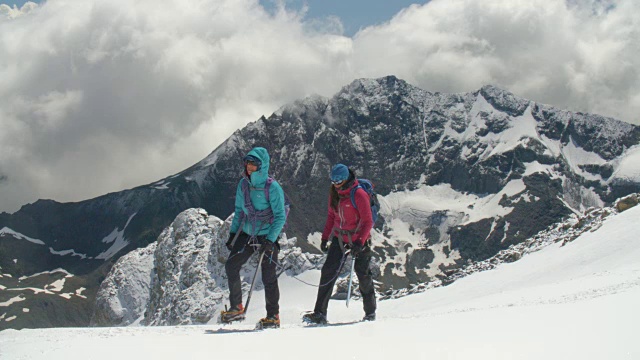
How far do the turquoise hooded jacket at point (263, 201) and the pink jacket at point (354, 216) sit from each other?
1.08m

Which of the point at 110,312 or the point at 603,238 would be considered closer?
the point at 603,238

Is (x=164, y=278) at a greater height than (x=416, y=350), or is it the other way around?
(x=164, y=278)

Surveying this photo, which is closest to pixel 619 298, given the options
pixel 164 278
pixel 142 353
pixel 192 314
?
pixel 142 353

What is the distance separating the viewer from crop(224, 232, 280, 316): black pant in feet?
39.7

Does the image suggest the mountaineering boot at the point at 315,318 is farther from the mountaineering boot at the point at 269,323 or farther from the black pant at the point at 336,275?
the mountaineering boot at the point at 269,323

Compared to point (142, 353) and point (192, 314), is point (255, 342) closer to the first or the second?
point (142, 353)

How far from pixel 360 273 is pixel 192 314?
31686 mm

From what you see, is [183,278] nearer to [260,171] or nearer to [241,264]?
[241,264]

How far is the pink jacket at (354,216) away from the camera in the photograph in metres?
12.2

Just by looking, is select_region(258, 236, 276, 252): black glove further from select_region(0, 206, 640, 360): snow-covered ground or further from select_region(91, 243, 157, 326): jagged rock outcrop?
select_region(91, 243, 157, 326): jagged rock outcrop

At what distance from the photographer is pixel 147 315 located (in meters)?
56.3

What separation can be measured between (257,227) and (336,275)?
204cm

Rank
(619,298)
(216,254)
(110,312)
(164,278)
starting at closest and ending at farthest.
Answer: (619,298) < (216,254) < (164,278) < (110,312)

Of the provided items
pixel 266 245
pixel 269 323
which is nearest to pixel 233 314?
pixel 269 323
